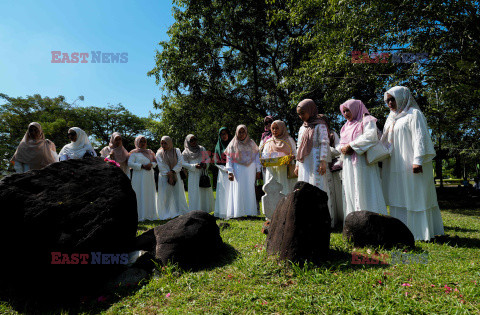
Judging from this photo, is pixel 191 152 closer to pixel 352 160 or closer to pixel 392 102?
pixel 352 160

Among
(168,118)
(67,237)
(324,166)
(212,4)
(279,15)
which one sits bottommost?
(67,237)

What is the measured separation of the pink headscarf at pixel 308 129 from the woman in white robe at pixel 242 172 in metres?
2.30

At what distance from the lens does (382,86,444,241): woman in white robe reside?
13.8 feet

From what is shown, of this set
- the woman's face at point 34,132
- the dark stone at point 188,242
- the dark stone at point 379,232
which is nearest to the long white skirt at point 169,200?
the woman's face at point 34,132

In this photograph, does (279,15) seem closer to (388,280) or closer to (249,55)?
(249,55)

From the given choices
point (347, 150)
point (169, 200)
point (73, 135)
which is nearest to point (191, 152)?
point (169, 200)

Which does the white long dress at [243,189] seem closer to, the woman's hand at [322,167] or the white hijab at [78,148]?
the woman's hand at [322,167]

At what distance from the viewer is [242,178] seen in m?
7.21

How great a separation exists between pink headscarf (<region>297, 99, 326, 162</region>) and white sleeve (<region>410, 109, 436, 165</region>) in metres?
1.39

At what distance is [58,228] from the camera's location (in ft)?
10.8

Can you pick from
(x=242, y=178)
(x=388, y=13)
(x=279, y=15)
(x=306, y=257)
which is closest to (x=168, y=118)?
(x=279, y=15)

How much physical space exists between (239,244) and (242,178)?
9.95 feet

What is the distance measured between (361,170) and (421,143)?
0.93 meters

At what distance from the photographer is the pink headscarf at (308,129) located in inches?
188
